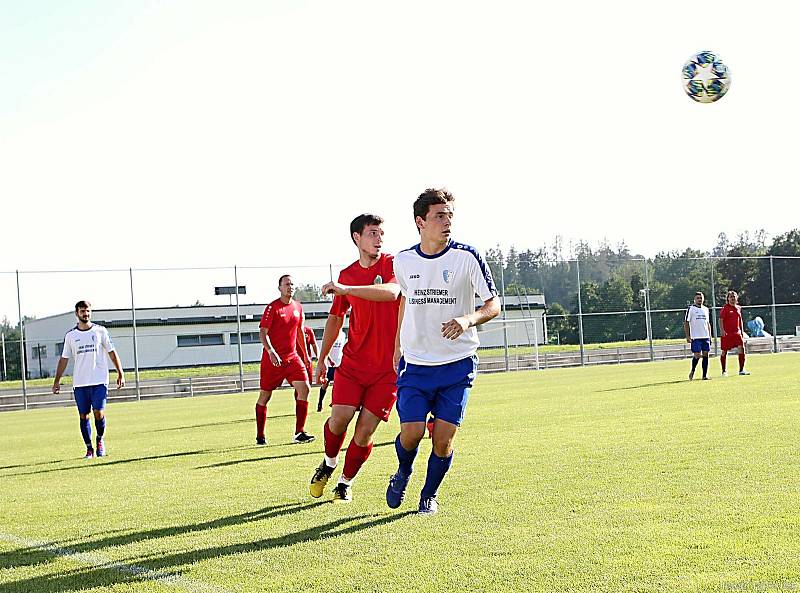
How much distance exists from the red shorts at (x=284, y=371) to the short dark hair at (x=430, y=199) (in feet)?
25.2

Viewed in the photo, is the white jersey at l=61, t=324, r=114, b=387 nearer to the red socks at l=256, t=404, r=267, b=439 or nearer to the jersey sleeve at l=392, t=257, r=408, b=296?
the red socks at l=256, t=404, r=267, b=439

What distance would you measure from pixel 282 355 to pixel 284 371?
0.27 m

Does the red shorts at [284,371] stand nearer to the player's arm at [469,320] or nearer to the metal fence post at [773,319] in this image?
the player's arm at [469,320]

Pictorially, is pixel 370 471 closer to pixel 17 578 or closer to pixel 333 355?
pixel 17 578

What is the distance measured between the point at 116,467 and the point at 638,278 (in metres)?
38.8

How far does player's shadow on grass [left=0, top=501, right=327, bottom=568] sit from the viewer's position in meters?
6.54

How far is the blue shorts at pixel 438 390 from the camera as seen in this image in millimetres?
6973

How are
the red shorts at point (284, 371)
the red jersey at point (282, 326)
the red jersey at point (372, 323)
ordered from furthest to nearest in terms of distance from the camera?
the red jersey at point (282, 326), the red shorts at point (284, 371), the red jersey at point (372, 323)

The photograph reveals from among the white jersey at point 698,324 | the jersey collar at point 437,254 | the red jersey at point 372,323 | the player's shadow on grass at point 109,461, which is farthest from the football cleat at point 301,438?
the white jersey at point 698,324

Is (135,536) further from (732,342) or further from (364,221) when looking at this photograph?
(732,342)

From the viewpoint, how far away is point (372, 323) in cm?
805

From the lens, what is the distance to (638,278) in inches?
1887

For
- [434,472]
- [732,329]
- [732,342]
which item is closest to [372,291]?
[434,472]

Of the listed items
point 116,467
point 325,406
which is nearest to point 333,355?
point 325,406
